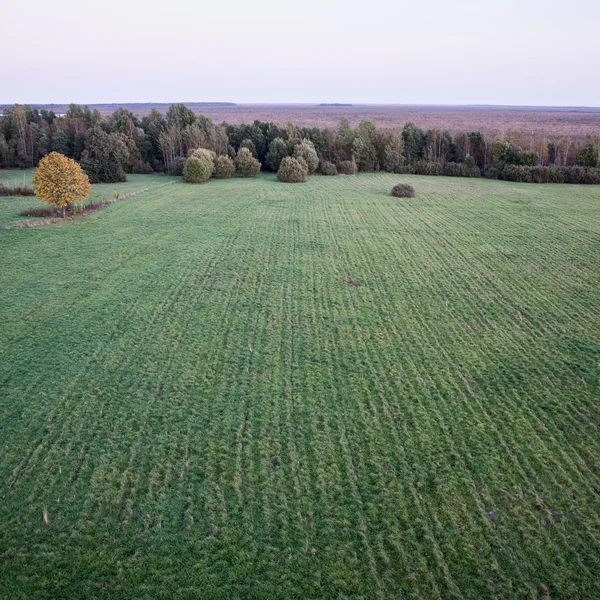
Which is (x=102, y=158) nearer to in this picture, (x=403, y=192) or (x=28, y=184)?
(x=28, y=184)

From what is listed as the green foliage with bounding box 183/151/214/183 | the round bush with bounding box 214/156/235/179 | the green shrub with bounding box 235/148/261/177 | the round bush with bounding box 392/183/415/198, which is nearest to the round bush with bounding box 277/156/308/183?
the green shrub with bounding box 235/148/261/177

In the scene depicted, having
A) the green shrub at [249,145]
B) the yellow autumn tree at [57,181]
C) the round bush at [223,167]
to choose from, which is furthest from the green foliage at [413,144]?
the yellow autumn tree at [57,181]

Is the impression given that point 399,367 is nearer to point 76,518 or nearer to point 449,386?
point 449,386

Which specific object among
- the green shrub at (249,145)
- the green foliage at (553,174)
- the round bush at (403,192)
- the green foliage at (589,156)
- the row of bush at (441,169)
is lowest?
the round bush at (403,192)

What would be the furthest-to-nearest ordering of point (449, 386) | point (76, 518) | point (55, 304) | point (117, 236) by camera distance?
point (117, 236) → point (55, 304) → point (449, 386) → point (76, 518)

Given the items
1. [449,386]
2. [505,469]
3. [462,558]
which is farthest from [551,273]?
[462,558]

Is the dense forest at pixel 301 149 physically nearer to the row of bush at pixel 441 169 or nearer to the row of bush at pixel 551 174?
the row of bush at pixel 441 169

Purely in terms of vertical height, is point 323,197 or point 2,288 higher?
point 323,197
